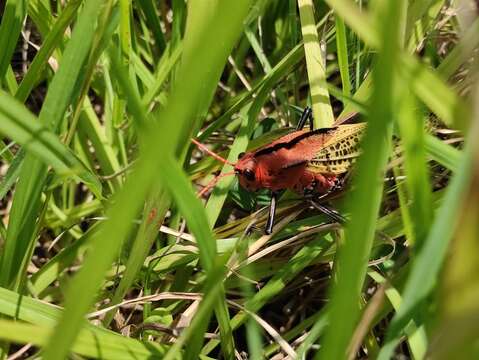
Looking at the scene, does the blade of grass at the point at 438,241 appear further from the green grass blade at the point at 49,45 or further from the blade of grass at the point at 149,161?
the green grass blade at the point at 49,45

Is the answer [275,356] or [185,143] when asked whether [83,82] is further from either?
[275,356]

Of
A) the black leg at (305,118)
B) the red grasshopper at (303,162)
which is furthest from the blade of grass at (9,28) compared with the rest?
the black leg at (305,118)

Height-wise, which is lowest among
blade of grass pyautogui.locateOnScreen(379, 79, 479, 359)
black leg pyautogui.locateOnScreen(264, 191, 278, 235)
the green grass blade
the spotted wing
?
black leg pyautogui.locateOnScreen(264, 191, 278, 235)

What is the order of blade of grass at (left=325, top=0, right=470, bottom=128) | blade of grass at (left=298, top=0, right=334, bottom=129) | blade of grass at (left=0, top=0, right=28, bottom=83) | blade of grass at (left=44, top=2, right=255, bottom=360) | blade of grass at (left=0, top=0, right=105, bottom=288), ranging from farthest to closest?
blade of grass at (left=298, top=0, right=334, bottom=129) → blade of grass at (left=0, top=0, right=28, bottom=83) → blade of grass at (left=0, top=0, right=105, bottom=288) → blade of grass at (left=325, top=0, right=470, bottom=128) → blade of grass at (left=44, top=2, right=255, bottom=360)

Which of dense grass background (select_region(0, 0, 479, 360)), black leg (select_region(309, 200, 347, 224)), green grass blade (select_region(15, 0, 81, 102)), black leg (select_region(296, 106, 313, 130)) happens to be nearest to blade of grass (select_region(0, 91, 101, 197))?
dense grass background (select_region(0, 0, 479, 360))

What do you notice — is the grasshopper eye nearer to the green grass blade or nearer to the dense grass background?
the dense grass background

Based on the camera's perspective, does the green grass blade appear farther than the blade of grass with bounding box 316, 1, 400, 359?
Yes

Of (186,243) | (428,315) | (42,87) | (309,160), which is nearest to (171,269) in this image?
(186,243)
